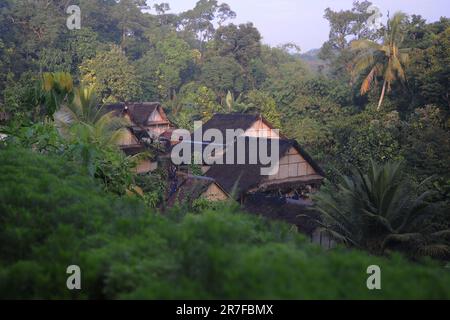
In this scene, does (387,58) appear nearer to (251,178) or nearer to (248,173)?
(248,173)

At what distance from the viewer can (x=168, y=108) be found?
140ft

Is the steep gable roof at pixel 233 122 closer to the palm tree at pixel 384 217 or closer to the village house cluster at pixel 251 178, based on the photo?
the village house cluster at pixel 251 178

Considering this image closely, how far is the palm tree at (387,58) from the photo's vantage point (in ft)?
82.6

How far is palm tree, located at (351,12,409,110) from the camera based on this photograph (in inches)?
991

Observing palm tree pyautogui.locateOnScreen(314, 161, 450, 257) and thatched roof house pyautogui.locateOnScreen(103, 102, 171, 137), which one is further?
thatched roof house pyautogui.locateOnScreen(103, 102, 171, 137)

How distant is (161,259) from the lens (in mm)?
3396

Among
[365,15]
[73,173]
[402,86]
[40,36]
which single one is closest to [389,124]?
[402,86]

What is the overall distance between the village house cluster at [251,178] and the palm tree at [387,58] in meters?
5.81

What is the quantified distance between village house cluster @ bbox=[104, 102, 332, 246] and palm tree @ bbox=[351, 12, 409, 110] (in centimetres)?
581

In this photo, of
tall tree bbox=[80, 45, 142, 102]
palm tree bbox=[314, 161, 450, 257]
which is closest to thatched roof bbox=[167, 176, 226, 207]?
palm tree bbox=[314, 161, 450, 257]

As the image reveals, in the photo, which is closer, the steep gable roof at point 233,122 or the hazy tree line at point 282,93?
the hazy tree line at point 282,93

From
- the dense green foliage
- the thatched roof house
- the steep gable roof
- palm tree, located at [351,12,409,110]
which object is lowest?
the dense green foliage

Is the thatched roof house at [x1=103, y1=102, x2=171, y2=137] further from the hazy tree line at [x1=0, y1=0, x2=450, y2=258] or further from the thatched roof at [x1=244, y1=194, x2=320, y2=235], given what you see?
the thatched roof at [x1=244, y1=194, x2=320, y2=235]

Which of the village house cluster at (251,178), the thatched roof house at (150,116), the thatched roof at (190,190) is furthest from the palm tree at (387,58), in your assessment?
the thatched roof house at (150,116)
